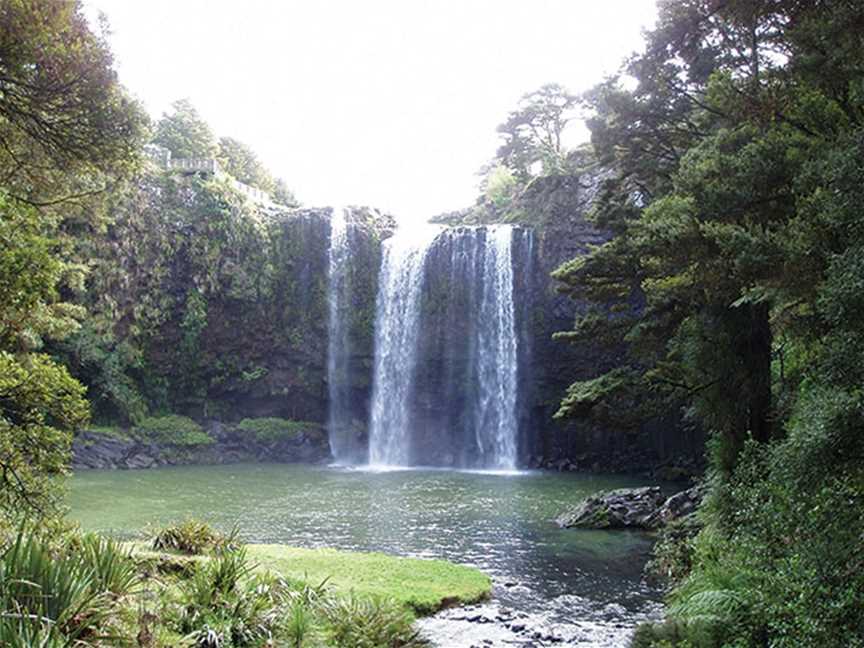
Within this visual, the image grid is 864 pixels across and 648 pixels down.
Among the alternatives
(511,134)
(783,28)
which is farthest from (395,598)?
(511,134)

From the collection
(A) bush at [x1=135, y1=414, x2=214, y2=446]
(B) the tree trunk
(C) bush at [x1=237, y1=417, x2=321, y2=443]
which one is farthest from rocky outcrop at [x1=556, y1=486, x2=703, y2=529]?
(A) bush at [x1=135, y1=414, x2=214, y2=446]

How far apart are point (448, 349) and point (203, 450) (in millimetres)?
12964

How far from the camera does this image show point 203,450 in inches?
1367

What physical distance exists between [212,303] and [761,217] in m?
32.4

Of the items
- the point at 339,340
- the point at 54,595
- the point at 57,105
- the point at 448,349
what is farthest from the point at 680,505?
the point at 339,340

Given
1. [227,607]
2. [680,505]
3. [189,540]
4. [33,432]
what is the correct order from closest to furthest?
[227,607] < [33,432] < [189,540] < [680,505]

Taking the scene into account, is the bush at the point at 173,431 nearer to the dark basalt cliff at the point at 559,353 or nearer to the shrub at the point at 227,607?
the dark basalt cliff at the point at 559,353

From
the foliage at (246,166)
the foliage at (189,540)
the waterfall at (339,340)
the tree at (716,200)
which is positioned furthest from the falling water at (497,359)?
the foliage at (246,166)

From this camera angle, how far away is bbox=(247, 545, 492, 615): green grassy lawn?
1027 centimetres

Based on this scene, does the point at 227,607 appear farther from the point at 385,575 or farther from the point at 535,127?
the point at 535,127

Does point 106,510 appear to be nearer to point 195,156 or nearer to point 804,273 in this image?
point 804,273

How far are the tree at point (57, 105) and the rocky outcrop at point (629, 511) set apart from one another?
43.1ft

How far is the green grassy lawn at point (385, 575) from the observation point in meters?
10.3

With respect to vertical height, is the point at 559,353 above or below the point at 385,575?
above
